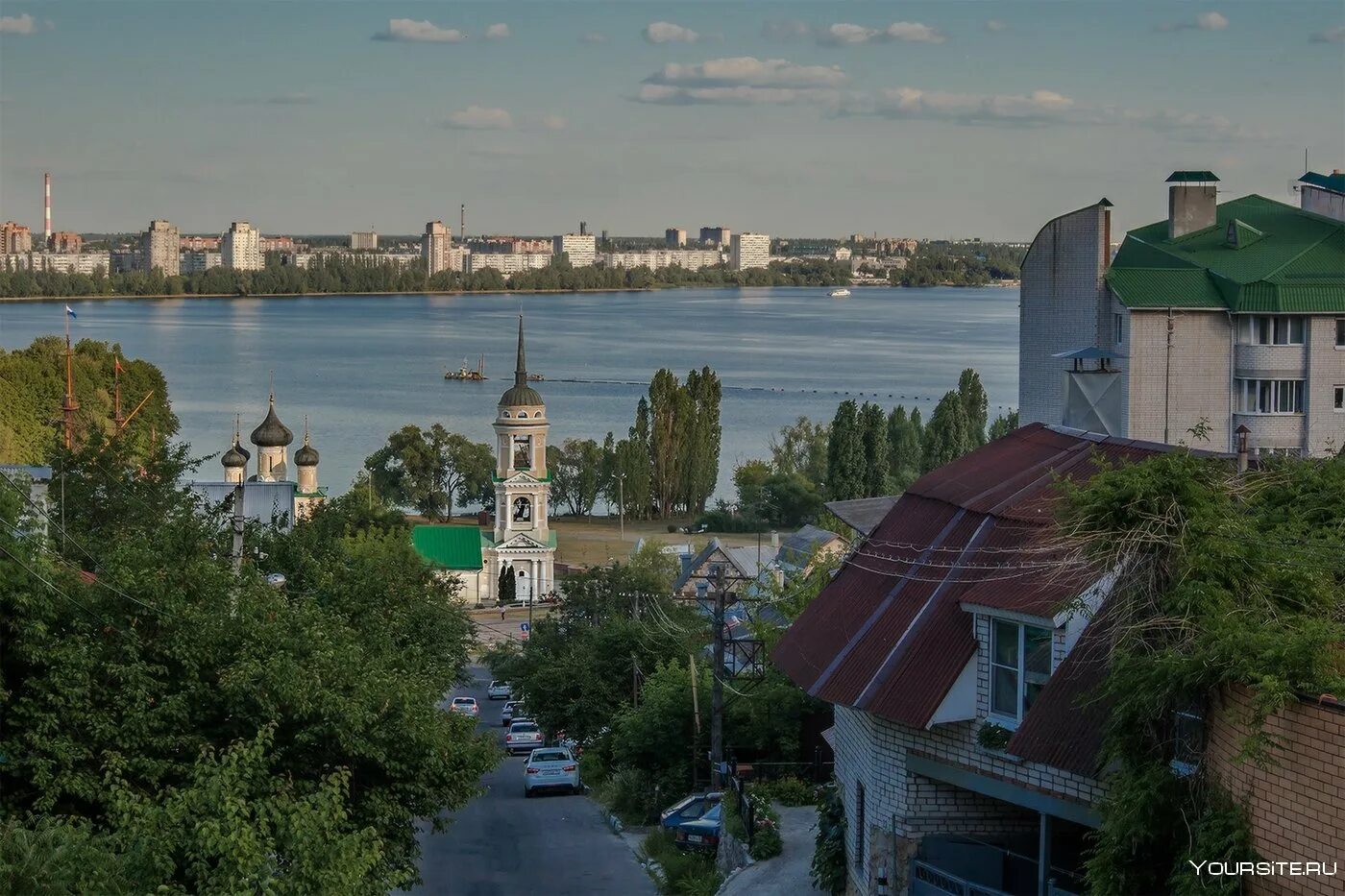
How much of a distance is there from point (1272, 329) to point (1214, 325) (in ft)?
2.88

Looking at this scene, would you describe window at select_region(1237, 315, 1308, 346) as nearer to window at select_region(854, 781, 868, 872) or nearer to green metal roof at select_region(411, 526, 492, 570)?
window at select_region(854, 781, 868, 872)

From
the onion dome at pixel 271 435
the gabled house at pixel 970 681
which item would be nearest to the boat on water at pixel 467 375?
the onion dome at pixel 271 435

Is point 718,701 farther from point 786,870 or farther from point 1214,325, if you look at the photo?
point 1214,325

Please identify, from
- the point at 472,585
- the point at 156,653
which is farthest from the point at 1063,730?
the point at 472,585

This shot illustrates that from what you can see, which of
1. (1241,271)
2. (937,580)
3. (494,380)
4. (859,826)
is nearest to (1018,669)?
(937,580)

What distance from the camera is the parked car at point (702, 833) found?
70.0ft

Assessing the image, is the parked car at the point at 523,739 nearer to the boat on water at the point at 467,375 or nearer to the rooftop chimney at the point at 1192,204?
the rooftop chimney at the point at 1192,204

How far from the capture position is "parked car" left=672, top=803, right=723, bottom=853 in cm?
2134

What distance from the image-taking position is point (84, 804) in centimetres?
1554

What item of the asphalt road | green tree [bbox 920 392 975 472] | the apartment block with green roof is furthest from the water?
the asphalt road

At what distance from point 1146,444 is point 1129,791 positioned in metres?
Result: 4.40

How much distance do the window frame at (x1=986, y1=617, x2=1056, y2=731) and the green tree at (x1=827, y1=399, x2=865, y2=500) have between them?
5370 cm

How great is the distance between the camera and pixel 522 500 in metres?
59.4

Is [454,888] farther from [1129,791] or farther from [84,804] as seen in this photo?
[1129,791]
